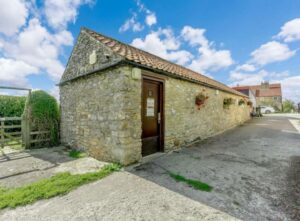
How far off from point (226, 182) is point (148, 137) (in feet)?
8.81

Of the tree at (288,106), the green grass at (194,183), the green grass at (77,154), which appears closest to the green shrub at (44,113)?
the green grass at (77,154)

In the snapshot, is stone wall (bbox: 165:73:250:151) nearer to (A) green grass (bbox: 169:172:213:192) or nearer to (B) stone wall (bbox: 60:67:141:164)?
(B) stone wall (bbox: 60:67:141:164)

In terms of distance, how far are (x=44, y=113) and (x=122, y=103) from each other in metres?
5.15

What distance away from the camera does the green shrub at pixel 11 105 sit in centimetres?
909

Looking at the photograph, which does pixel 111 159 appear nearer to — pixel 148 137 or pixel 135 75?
pixel 148 137

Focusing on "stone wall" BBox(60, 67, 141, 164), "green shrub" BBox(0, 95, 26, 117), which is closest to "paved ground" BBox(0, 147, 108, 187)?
"stone wall" BBox(60, 67, 141, 164)

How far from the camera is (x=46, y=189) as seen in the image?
132 inches

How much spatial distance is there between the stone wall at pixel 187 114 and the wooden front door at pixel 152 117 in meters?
0.26

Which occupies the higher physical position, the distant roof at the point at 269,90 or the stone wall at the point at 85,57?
the distant roof at the point at 269,90

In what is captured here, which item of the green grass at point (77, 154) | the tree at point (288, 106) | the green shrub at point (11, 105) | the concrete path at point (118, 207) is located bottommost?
the concrete path at point (118, 207)

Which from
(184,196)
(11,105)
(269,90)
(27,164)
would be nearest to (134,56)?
(184,196)

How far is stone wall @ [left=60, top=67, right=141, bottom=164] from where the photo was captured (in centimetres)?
455

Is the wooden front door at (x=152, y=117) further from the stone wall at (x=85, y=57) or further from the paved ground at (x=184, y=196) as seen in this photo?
the stone wall at (x=85, y=57)

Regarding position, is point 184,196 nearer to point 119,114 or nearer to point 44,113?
point 119,114
